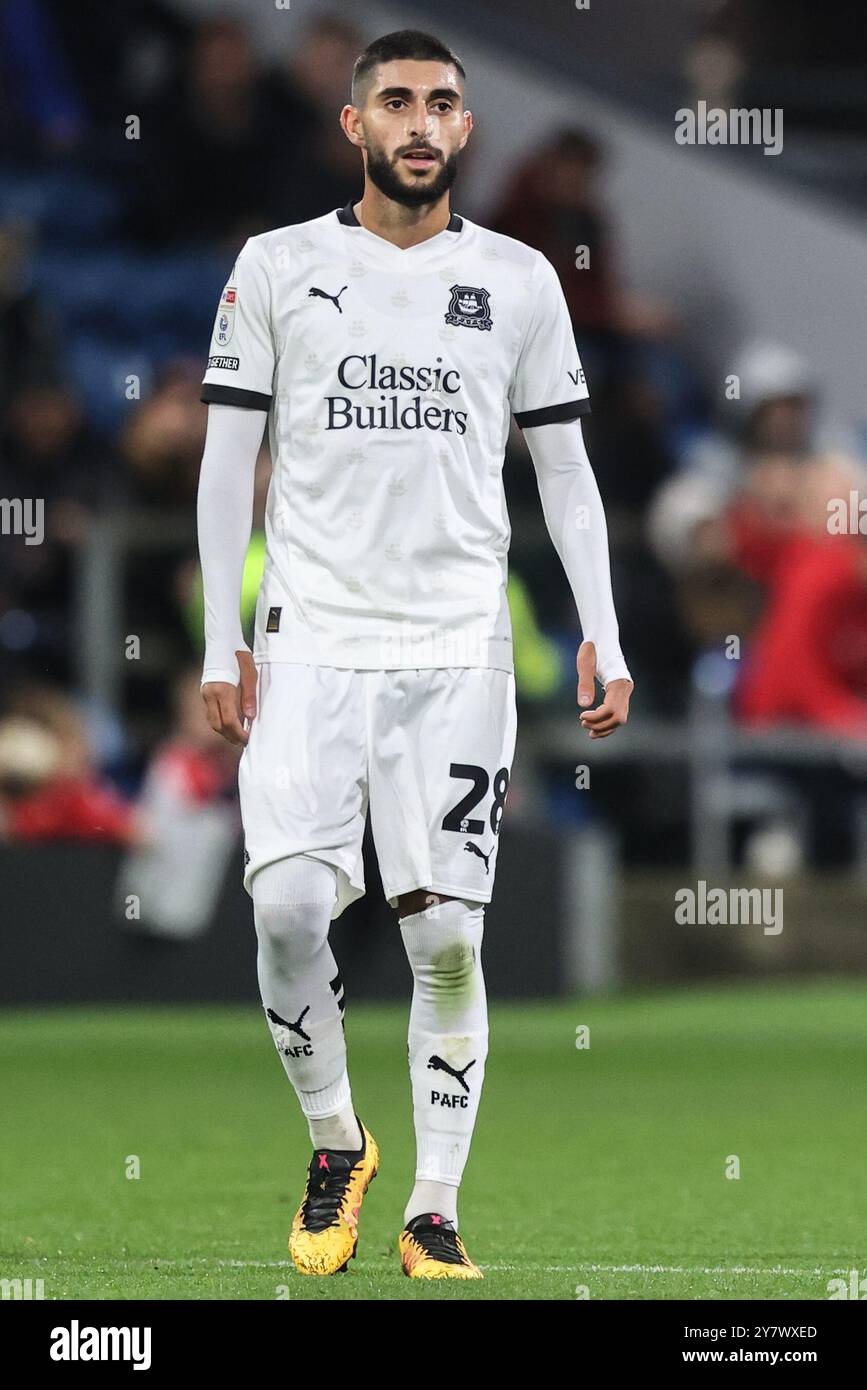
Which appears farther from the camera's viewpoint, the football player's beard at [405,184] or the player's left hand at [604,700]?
the football player's beard at [405,184]

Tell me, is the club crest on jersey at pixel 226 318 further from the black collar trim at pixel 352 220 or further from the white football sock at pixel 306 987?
the white football sock at pixel 306 987

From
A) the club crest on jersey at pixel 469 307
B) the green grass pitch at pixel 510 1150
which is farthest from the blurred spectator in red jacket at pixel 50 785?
the club crest on jersey at pixel 469 307

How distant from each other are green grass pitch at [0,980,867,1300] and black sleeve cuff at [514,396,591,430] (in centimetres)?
173

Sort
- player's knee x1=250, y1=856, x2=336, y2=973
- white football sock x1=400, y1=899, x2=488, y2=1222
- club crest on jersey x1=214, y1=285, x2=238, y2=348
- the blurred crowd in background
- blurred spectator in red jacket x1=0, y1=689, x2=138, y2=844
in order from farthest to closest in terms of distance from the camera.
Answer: the blurred crowd in background
blurred spectator in red jacket x1=0, y1=689, x2=138, y2=844
club crest on jersey x1=214, y1=285, x2=238, y2=348
white football sock x1=400, y1=899, x2=488, y2=1222
player's knee x1=250, y1=856, x2=336, y2=973

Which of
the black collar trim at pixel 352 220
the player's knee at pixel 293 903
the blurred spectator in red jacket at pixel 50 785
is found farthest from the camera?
the blurred spectator in red jacket at pixel 50 785

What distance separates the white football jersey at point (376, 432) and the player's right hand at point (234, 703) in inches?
2.7

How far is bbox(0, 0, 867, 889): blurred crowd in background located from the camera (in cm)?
1281

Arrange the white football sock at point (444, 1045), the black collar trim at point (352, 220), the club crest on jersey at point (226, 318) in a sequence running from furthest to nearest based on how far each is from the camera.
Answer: the black collar trim at point (352, 220), the club crest on jersey at point (226, 318), the white football sock at point (444, 1045)

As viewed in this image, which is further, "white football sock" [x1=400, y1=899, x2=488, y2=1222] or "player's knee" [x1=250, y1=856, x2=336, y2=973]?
"white football sock" [x1=400, y1=899, x2=488, y2=1222]

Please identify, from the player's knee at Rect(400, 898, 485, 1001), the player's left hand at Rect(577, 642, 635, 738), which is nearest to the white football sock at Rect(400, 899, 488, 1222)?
the player's knee at Rect(400, 898, 485, 1001)

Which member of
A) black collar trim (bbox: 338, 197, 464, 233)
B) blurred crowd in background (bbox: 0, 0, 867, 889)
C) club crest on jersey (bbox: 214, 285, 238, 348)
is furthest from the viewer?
blurred crowd in background (bbox: 0, 0, 867, 889)

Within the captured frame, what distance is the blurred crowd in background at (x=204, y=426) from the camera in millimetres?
12812

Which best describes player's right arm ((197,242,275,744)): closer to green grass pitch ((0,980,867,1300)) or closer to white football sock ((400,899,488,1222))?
white football sock ((400,899,488,1222))

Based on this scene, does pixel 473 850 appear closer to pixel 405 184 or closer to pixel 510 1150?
pixel 405 184
